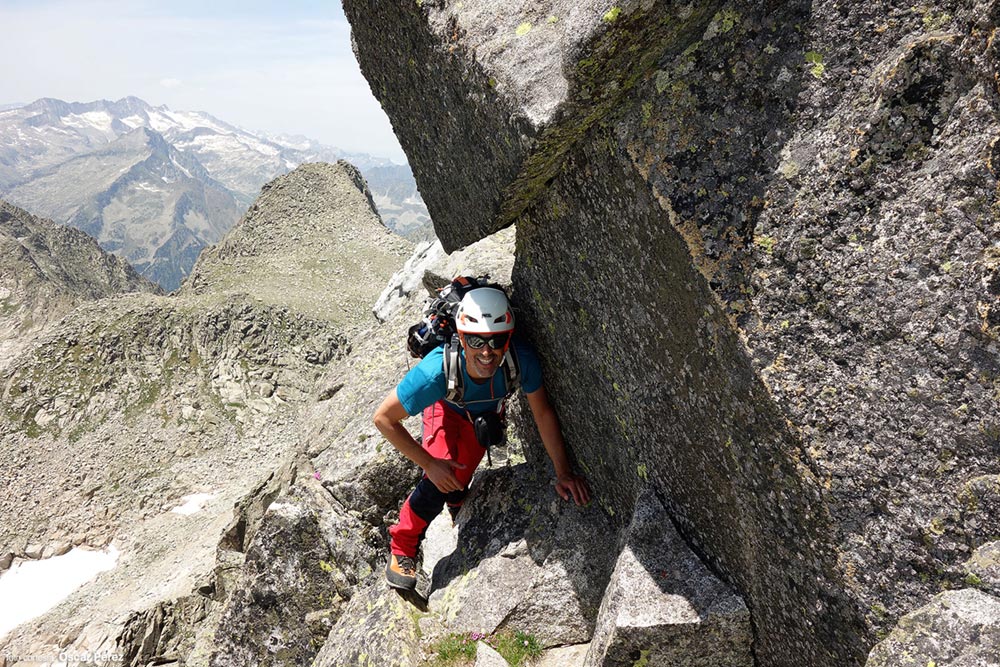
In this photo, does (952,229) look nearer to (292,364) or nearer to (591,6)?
(591,6)

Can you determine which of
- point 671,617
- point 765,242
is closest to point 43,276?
point 671,617

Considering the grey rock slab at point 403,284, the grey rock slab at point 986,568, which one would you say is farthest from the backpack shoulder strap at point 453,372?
the grey rock slab at point 403,284

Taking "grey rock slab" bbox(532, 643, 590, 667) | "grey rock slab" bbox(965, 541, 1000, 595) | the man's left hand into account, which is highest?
"grey rock slab" bbox(965, 541, 1000, 595)

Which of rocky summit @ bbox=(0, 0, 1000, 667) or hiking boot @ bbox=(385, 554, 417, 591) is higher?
rocky summit @ bbox=(0, 0, 1000, 667)

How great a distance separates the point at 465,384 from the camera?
8.24 metres

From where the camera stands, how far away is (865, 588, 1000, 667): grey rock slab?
3.74m

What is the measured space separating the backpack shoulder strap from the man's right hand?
1.45 m

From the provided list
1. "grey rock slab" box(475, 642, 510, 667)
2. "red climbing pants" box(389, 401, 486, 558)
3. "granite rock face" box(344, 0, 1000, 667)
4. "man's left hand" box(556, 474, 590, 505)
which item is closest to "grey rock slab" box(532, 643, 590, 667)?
"grey rock slab" box(475, 642, 510, 667)

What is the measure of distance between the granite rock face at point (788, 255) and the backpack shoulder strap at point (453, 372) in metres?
2.30

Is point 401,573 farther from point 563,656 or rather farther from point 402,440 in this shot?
point 563,656

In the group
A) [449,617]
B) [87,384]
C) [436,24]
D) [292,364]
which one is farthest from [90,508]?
[436,24]

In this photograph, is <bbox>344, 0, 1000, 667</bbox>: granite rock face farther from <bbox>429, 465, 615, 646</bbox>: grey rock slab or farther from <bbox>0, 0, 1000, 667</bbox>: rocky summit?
<bbox>429, 465, 615, 646</bbox>: grey rock slab

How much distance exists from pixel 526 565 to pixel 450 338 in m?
3.79

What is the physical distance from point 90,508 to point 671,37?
2661 inches
